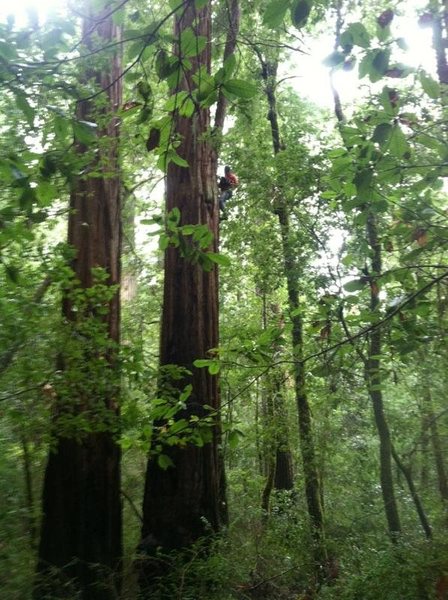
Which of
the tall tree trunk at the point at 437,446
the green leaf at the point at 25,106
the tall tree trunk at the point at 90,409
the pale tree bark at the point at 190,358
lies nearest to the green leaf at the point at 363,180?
the green leaf at the point at 25,106

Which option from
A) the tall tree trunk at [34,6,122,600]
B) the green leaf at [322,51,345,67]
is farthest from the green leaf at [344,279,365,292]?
the tall tree trunk at [34,6,122,600]

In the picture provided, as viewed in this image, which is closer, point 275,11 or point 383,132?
point 275,11

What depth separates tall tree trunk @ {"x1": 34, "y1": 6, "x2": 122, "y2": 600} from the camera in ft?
14.4

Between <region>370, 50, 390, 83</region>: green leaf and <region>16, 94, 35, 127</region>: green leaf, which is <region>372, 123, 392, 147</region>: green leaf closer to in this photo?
<region>370, 50, 390, 83</region>: green leaf

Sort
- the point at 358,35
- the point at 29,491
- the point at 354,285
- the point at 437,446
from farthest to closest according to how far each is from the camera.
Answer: the point at 437,446
the point at 29,491
the point at 354,285
the point at 358,35

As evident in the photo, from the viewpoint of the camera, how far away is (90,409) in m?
4.49

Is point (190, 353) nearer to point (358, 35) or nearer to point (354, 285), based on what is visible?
point (354, 285)

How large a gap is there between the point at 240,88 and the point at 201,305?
4.74m

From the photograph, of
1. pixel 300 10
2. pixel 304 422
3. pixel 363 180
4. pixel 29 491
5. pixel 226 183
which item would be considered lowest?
pixel 29 491

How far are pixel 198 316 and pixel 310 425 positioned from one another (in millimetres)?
2951

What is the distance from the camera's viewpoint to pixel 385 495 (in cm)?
745

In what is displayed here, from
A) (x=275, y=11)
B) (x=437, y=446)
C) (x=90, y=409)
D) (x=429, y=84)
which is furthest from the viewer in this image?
(x=437, y=446)

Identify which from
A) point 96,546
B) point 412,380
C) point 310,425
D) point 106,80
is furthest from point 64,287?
point 412,380

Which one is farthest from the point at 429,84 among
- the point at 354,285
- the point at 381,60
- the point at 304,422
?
the point at 304,422
